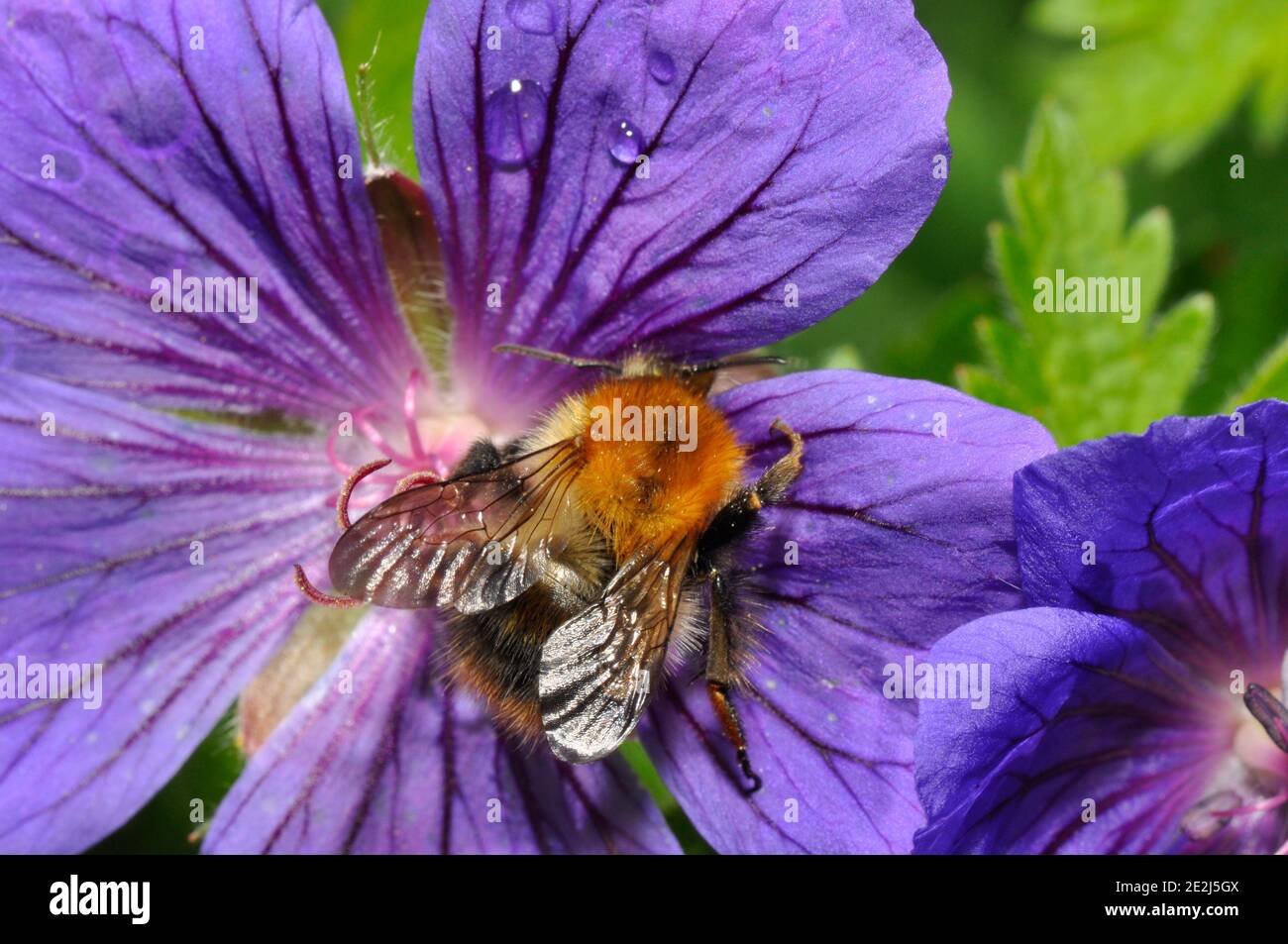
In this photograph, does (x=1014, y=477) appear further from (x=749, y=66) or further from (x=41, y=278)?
(x=41, y=278)

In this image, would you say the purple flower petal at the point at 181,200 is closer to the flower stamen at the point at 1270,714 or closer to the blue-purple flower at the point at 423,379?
the blue-purple flower at the point at 423,379

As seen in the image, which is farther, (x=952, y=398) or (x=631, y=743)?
(x=631, y=743)

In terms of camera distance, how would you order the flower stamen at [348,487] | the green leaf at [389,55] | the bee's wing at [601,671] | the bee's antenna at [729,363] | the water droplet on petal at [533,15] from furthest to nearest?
the green leaf at [389,55] < the flower stamen at [348,487] < the bee's antenna at [729,363] < the water droplet on petal at [533,15] < the bee's wing at [601,671]

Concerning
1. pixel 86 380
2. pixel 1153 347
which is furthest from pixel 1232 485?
pixel 86 380

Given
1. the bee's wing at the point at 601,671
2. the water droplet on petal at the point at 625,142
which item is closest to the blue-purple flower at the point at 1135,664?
the bee's wing at the point at 601,671

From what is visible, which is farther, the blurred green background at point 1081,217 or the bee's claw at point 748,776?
the blurred green background at point 1081,217

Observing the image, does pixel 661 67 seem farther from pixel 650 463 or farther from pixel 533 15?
pixel 650 463
